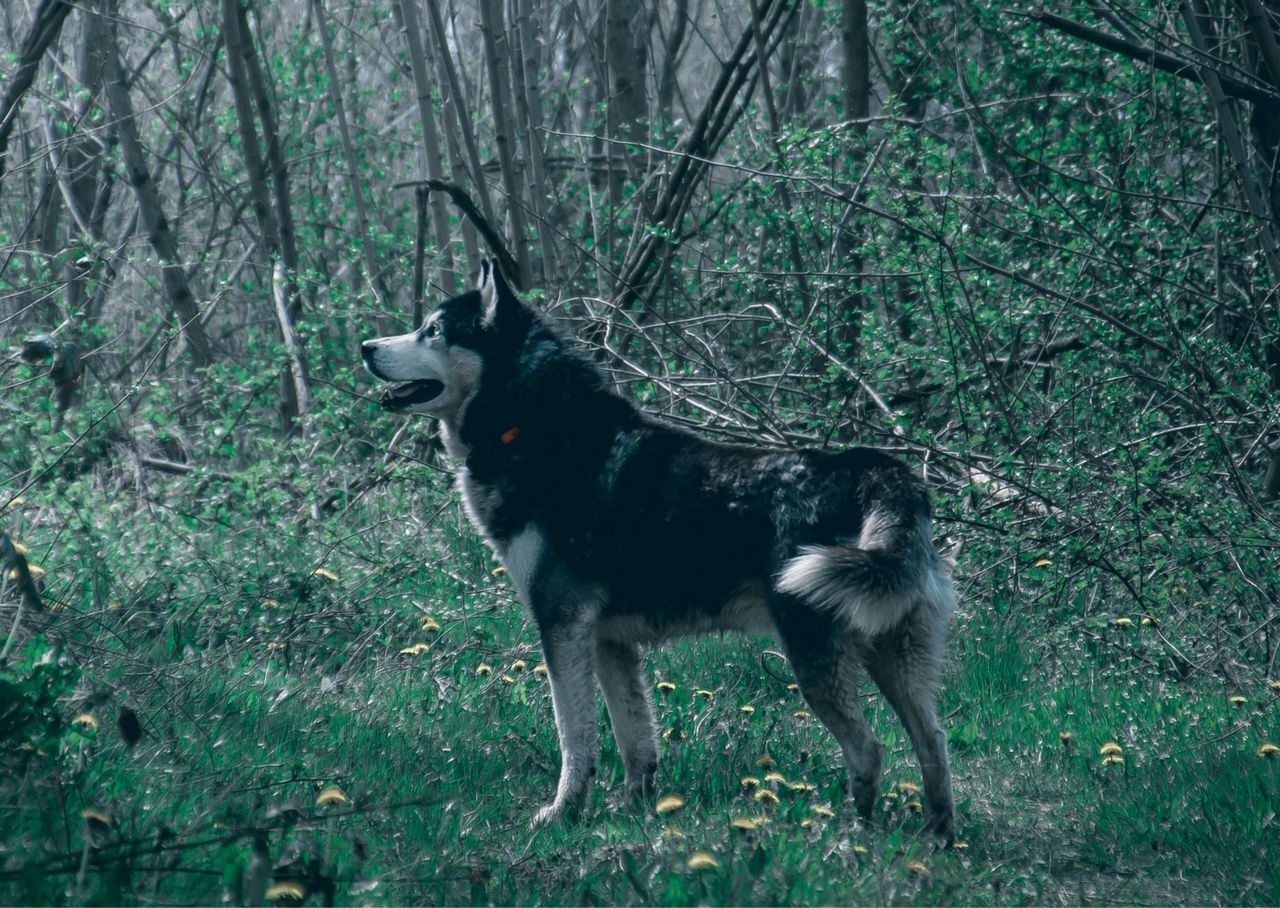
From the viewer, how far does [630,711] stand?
17.7ft

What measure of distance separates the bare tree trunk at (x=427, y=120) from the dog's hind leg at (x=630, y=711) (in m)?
4.98

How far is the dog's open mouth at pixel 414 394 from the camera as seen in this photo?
19.2 ft

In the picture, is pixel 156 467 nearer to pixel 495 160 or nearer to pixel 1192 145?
pixel 495 160

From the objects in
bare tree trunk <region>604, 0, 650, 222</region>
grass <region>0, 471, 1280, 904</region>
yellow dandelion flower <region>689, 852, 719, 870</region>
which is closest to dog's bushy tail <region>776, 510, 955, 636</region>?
grass <region>0, 471, 1280, 904</region>

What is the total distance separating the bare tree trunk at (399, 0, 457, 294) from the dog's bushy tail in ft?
19.4

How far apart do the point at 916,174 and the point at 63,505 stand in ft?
18.6

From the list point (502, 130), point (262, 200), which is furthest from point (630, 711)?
point (262, 200)

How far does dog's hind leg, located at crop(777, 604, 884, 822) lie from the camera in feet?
15.1

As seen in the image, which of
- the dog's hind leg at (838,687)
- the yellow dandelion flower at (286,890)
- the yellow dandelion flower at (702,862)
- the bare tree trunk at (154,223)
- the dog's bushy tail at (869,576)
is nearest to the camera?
the yellow dandelion flower at (286,890)

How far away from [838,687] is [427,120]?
20.8ft

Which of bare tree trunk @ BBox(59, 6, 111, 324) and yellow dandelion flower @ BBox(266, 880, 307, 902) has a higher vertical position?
bare tree trunk @ BBox(59, 6, 111, 324)

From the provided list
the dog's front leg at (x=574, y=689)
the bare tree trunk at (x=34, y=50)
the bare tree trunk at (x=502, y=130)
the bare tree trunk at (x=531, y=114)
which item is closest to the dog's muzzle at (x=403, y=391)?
the dog's front leg at (x=574, y=689)

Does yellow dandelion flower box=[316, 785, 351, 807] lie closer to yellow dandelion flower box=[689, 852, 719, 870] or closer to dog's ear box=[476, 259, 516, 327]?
yellow dandelion flower box=[689, 852, 719, 870]

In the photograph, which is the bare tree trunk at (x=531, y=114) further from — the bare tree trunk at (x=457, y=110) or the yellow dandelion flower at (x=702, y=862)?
the yellow dandelion flower at (x=702, y=862)
